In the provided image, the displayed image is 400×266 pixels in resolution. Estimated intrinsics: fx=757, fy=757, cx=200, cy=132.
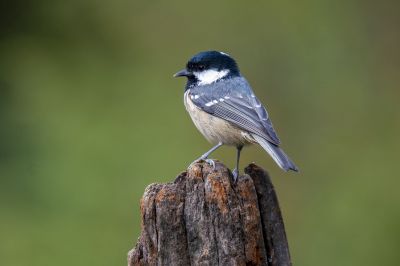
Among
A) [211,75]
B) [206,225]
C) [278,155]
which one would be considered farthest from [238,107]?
[206,225]

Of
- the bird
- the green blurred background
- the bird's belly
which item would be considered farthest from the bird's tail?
the green blurred background

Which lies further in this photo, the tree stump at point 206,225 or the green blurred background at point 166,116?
the green blurred background at point 166,116

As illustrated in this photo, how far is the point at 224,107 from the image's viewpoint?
5680 millimetres

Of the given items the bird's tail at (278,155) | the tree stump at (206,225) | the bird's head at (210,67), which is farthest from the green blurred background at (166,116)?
the tree stump at (206,225)

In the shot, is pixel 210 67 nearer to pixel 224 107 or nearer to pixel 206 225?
pixel 224 107

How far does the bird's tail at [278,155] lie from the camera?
478cm

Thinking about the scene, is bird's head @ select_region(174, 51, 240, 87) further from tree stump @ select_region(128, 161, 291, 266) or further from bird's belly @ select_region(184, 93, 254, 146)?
tree stump @ select_region(128, 161, 291, 266)

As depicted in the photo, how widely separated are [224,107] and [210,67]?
0.49 meters

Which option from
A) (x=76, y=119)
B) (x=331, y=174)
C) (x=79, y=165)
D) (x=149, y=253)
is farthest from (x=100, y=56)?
(x=149, y=253)

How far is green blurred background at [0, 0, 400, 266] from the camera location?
779cm

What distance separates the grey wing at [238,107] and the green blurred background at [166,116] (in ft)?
7.40

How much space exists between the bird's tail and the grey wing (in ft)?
0.11

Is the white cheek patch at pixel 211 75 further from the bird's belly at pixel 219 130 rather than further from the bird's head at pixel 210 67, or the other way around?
the bird's belly at pixel 219 130

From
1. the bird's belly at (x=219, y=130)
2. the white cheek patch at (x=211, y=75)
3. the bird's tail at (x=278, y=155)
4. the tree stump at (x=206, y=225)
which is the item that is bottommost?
the tree stump at (x=206, y=225)
